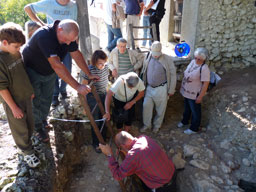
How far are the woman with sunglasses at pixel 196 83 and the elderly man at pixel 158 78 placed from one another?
0.30 meters

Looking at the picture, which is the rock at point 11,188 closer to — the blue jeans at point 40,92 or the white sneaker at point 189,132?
the blue jeans at point 40,92

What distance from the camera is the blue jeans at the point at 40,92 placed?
113 inches

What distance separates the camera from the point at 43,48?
2486mm

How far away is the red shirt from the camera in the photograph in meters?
2.71

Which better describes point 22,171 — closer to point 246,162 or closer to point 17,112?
point 17,112

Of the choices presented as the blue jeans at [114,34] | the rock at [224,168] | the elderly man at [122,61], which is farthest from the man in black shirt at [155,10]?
the rock at [224,168]

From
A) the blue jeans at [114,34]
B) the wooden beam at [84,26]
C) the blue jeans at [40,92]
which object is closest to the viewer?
the blue jeans at [40,92]

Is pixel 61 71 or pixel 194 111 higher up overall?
pixel 61 71

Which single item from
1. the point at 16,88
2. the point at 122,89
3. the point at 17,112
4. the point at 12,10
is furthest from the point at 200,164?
the point at 12,10

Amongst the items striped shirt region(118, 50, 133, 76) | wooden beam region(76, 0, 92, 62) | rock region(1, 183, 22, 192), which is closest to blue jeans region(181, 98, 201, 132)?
striped shirt region(118, 50, 133, 76)

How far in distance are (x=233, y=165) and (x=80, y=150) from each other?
2925mm

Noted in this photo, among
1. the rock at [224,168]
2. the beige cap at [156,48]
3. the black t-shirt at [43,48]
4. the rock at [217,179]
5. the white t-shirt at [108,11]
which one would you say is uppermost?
the white t-shirt at [108,11]

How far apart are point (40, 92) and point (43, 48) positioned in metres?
0.85

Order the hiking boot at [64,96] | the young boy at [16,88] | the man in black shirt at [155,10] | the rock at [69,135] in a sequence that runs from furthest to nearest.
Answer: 1. the man in black shirt at [155,10]
2. the hiking boot at [64,96]
3. the rock at [69,135]
4. the young boy at [16,88]
